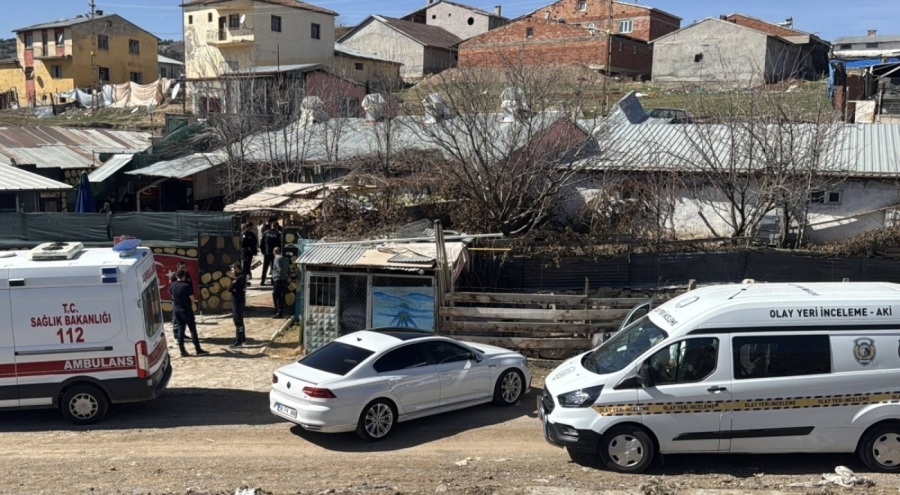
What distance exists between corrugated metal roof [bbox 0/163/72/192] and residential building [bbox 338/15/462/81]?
114 feet

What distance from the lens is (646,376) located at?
859 centimetres

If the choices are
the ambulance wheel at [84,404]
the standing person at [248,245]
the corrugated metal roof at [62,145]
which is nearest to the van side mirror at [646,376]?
the ambulance wheel at [84,404]

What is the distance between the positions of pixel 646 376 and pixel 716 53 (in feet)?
137

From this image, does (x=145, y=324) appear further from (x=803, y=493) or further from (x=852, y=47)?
(x=852, y=47)

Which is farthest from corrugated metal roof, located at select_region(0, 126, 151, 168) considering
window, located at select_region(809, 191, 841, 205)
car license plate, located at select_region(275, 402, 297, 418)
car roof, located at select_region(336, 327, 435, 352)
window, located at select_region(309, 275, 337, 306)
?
window, located at select_region(809, 191, 841, 205)

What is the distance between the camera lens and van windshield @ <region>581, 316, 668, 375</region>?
8969mm

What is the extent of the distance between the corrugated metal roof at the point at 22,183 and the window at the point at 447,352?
16.6 m

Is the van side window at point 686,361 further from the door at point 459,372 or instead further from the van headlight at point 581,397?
the door at point 459,372

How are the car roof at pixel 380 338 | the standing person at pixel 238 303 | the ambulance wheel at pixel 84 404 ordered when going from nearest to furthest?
the car roof at pixel 380 338, the ambulance wheel at pixel 84 404, the standing person at pixel 238 303

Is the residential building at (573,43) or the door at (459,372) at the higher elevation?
the residential building at (573,43)

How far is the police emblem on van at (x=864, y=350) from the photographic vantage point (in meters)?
8.52

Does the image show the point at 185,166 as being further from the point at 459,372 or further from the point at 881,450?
the point at 881,450

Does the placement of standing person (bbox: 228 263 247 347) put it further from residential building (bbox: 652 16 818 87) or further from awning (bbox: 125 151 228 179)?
residential building (bbox: 652 16 818 87)

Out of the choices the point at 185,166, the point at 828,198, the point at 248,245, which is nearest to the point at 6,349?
the point at 248,245
